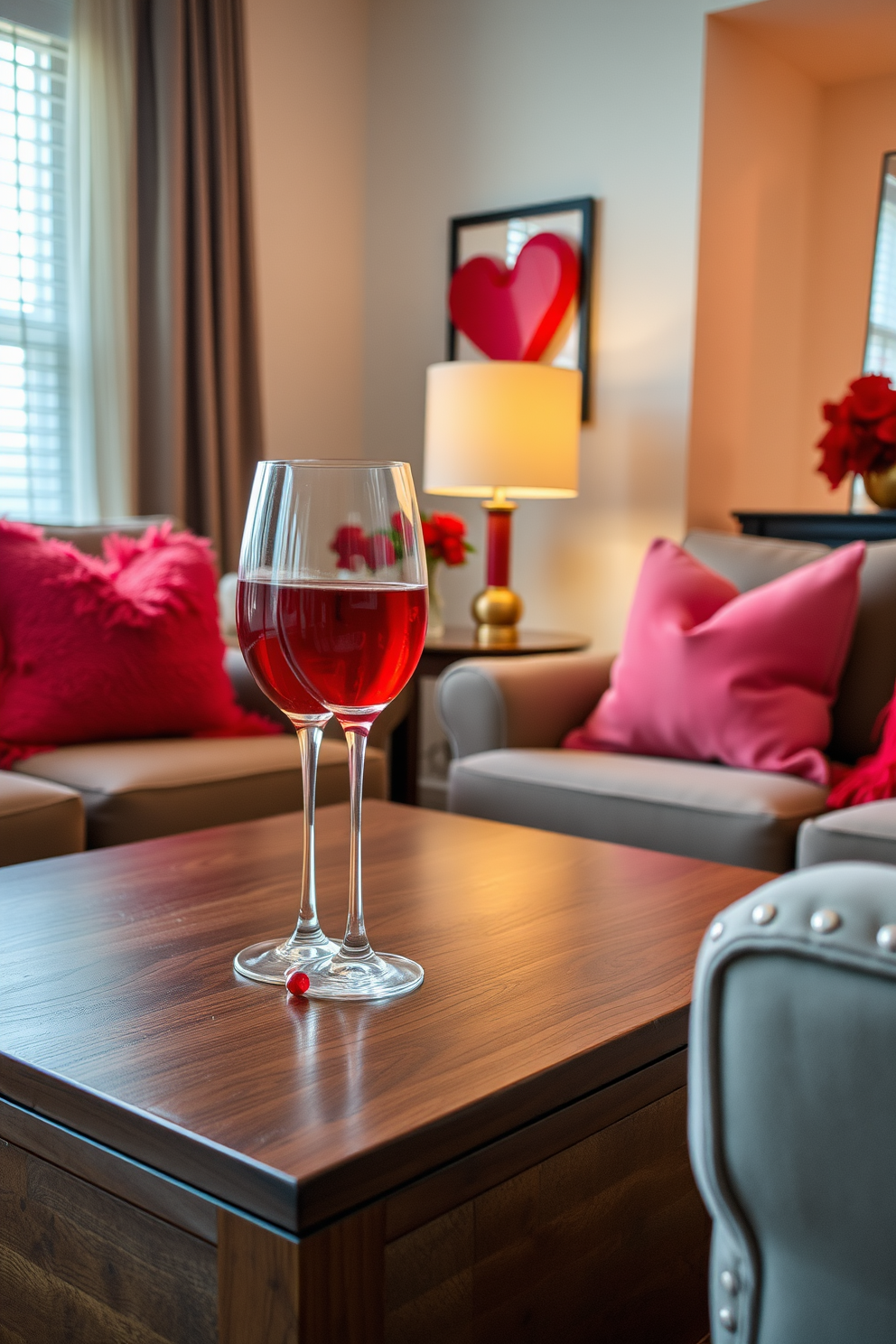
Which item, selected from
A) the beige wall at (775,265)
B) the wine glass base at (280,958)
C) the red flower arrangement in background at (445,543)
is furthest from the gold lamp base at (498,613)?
the wine glass base at (280,958)

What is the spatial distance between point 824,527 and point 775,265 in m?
0.97

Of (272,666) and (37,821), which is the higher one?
(272,666)

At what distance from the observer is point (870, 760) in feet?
7.31

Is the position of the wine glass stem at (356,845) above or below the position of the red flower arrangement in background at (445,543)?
below

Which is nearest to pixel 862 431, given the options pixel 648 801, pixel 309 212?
pixel 648 801

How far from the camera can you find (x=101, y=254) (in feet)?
10.9

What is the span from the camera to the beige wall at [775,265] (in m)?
3.41

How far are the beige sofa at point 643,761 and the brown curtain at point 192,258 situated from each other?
133 centimetres

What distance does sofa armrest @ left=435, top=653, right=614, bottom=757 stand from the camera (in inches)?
97.8

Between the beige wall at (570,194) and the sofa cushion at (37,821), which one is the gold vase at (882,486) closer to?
the beige wall at (570,194)

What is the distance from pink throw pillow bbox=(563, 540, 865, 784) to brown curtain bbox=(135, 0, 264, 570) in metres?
1.58

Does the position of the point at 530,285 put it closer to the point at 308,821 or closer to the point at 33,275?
the point at 33,275

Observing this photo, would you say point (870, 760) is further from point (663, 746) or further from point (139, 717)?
point (139, 717)

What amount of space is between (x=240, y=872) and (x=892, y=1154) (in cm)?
92
